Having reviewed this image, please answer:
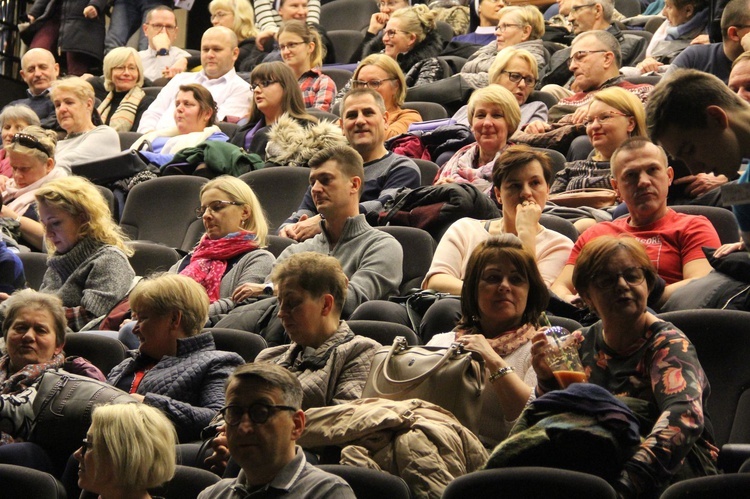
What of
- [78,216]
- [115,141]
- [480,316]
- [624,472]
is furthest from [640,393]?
[115,141]

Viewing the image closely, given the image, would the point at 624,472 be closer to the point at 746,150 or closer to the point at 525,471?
the point at 525,471

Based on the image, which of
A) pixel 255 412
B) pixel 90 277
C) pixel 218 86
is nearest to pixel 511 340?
pixel 255 412

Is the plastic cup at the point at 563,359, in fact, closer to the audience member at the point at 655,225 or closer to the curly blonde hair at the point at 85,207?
the audience member at the point at 655,225

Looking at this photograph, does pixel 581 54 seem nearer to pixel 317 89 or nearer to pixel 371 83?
pixel 371 83

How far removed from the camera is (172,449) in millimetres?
3070

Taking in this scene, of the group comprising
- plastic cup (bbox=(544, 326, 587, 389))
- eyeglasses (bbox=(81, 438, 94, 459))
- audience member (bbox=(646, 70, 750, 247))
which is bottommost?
eyeglasses (bbox=(81, 438, 94, 459))

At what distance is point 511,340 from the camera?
130 inches

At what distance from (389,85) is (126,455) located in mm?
3421

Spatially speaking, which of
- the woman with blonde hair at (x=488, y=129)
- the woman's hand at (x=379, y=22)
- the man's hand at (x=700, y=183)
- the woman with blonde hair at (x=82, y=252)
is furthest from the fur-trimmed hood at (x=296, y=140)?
the woman's hand at (x=379, y=22)

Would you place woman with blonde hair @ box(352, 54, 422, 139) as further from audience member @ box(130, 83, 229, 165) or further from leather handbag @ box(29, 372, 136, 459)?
leather handbag @ box(29, 372, 136, 459)

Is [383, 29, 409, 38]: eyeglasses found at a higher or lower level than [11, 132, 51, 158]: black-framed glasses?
higher

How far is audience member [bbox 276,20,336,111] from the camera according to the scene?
710cm

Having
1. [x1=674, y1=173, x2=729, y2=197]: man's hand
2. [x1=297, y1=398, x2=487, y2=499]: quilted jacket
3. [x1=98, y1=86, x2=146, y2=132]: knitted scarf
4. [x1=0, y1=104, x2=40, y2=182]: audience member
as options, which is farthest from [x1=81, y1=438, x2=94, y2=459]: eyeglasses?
[x1=98, y1=86, x2=146, y2=132]: knitted scarf

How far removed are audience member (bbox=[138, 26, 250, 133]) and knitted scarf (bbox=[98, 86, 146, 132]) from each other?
0.17 m
